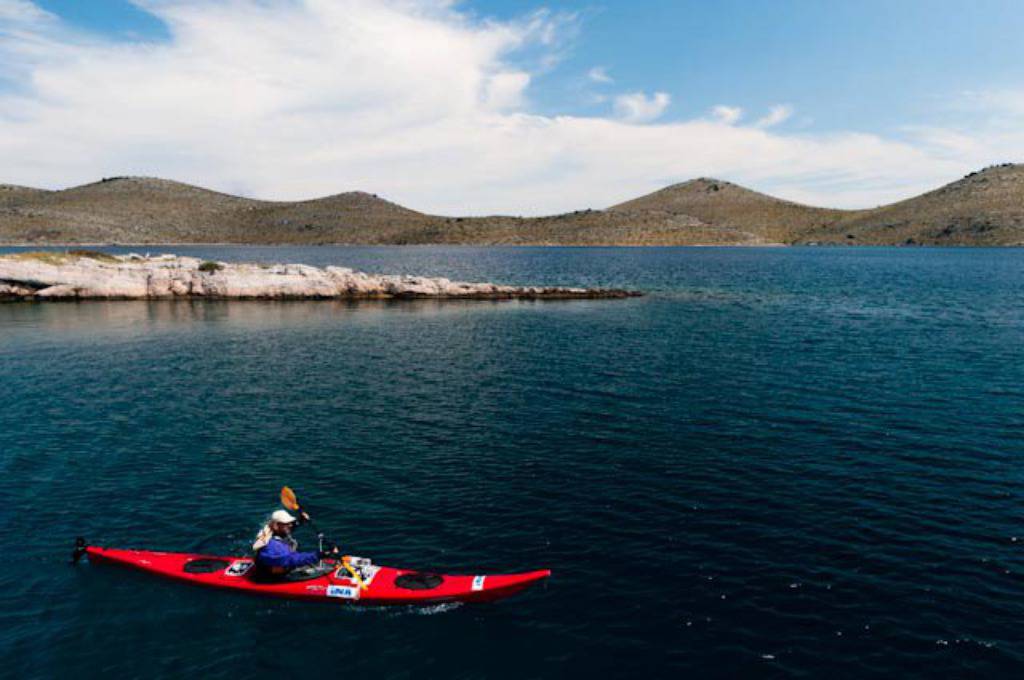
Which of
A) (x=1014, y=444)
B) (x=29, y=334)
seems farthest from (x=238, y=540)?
(x=29, y=334)

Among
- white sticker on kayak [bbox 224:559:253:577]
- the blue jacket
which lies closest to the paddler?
the blue jacket

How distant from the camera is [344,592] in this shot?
16.8 meters

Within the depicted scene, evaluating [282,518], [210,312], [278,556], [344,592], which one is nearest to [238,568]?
[278,556]

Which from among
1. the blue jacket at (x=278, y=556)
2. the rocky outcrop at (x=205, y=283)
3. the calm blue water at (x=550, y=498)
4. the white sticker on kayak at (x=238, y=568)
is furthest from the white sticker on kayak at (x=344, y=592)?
the rocky outcrop at (x=205, y=283)

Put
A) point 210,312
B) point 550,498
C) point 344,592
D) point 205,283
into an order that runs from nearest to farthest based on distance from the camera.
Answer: point 344,592
point 550,498
point 210,312
point 205,283

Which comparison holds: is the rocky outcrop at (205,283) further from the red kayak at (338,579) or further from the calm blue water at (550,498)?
the red kayak at (338,579)

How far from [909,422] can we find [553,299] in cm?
5589

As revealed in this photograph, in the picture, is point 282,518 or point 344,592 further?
point 282,518

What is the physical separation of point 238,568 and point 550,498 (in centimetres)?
1025

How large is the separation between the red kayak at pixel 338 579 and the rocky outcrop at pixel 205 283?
6598cm

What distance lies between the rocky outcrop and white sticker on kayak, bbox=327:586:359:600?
6749cm

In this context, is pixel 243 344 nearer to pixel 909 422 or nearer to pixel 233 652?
pixel 233 652

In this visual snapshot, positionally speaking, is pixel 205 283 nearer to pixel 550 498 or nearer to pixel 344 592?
pixel 550 498

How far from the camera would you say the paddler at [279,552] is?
17328 millimetres
